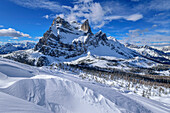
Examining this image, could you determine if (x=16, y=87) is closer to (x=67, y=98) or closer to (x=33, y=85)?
(x=33, y=85)

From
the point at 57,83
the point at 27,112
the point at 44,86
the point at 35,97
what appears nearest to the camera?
the point at 27,112

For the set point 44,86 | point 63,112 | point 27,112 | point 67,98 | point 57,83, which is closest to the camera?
point 27,112

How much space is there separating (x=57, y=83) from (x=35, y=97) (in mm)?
2981

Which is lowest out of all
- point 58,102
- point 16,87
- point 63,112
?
point 63,112

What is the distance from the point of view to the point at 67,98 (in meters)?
9.77

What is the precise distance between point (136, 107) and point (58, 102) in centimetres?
1010

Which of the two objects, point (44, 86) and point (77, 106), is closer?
point (77, 106)

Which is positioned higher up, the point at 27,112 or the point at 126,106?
the point at 27,112

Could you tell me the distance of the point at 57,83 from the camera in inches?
447

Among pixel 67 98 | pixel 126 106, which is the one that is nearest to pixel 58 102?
pixel 67 98

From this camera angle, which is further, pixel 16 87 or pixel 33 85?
pixel 33 85

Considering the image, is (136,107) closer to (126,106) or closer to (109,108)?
(126,106)

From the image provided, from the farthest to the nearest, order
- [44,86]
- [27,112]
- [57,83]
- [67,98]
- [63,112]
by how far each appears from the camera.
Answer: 1. [57,83]
2. [44,86]
3. [67,98]
4. [63,112]
5. [27,112]

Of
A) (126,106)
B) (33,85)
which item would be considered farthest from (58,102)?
(126,106)
